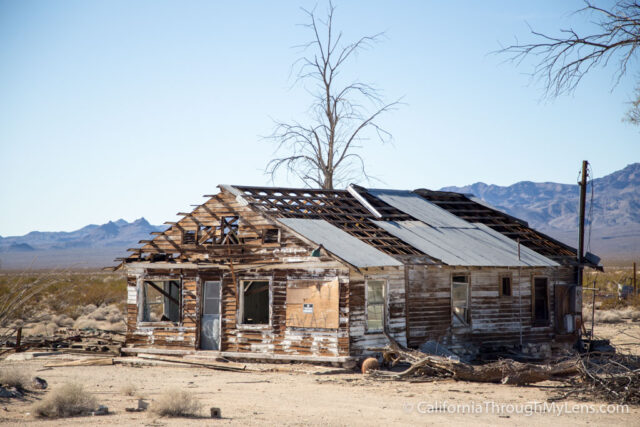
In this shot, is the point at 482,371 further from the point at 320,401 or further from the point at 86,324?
the point at 86,324

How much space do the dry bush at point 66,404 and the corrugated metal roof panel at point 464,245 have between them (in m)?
10.1

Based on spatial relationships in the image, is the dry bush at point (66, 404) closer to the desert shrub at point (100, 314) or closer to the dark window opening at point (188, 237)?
the dark window opening at point (188, 237)

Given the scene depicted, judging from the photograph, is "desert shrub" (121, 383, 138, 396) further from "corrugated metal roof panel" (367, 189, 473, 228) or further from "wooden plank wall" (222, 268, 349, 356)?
"corrugated metal roof panel" (367, 189, 473, 228)

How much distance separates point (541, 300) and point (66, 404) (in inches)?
609

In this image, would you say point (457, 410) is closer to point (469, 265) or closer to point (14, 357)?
point (469, 265)

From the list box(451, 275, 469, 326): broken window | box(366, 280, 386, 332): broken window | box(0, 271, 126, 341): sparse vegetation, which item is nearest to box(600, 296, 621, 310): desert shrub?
box(451, 275, 469, 326): broken window

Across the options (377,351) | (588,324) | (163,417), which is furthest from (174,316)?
(588,324)

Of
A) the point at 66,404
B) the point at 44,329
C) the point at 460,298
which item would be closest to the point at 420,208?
the point at 460,298

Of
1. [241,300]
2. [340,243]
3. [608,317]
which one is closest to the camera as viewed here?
[340,243]

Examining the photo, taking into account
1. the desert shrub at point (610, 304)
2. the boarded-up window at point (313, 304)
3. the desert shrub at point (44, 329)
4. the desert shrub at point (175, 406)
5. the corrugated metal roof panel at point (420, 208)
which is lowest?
the desert shrub at point (44, 329)

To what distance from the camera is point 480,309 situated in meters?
19.9

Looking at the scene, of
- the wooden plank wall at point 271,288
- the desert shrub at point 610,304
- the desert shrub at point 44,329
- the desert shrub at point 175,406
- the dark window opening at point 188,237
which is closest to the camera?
the desert shrub at point 175,406

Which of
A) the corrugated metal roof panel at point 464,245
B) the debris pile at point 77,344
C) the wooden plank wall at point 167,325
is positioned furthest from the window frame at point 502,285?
the debris pile at point 77,344

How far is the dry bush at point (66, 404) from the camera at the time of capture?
36.8ft
